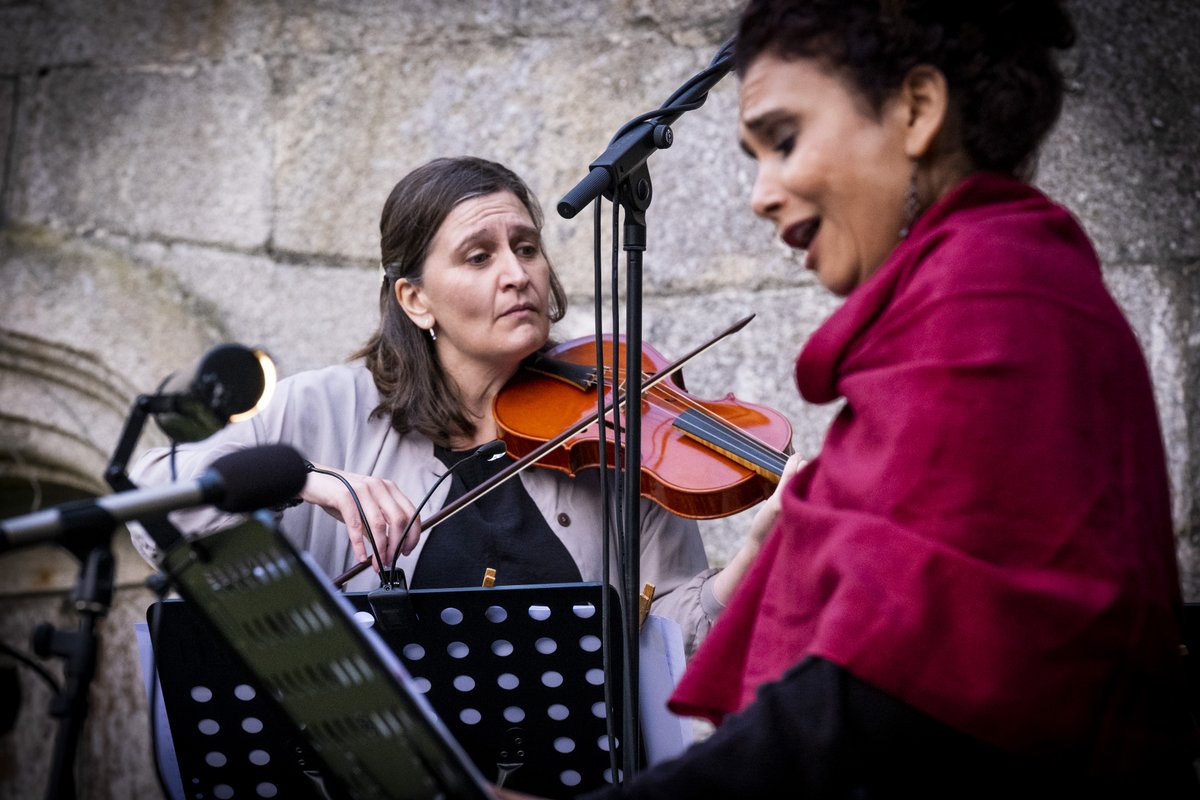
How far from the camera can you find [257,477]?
1.29 meters

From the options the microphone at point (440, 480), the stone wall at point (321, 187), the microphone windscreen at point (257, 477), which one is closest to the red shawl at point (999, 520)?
the microphone windscreen at point (257, 477)

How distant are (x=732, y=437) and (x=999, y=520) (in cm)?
116

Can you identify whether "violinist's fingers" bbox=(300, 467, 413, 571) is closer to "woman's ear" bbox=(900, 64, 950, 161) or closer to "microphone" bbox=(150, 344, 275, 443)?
"microphone" bbox=(150, 344, 275, 443)

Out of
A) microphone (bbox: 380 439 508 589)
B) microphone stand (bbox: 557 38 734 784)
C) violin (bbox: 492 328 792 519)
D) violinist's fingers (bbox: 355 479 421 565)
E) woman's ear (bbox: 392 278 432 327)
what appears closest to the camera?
microphone stand (bbox: 557 38 734 784)

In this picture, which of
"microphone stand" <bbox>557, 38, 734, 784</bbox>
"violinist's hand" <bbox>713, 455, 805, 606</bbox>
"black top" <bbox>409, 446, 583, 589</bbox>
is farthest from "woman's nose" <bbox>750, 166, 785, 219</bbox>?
"black top" <bbox>409, 446, 583, 589</bbox>

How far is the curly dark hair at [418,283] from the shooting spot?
2463 millimetres

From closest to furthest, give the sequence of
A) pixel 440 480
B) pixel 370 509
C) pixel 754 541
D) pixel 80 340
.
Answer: pixel 754 541
pixel 370 509
pixel 440 480
pixel 80 340

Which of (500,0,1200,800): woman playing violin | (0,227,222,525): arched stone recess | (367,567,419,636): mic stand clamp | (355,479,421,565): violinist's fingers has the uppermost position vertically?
(0,227,222,525): arched stone recess

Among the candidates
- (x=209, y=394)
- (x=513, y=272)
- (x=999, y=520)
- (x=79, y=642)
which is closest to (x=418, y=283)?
(x=513, y=272)

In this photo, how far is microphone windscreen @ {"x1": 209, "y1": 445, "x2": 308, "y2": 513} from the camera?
1269mm

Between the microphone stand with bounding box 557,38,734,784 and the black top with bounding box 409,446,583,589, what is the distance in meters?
0.58

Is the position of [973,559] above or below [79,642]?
below

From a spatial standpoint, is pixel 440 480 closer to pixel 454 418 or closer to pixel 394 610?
pixel 454 418

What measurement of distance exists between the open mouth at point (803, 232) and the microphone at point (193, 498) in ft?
1.73
